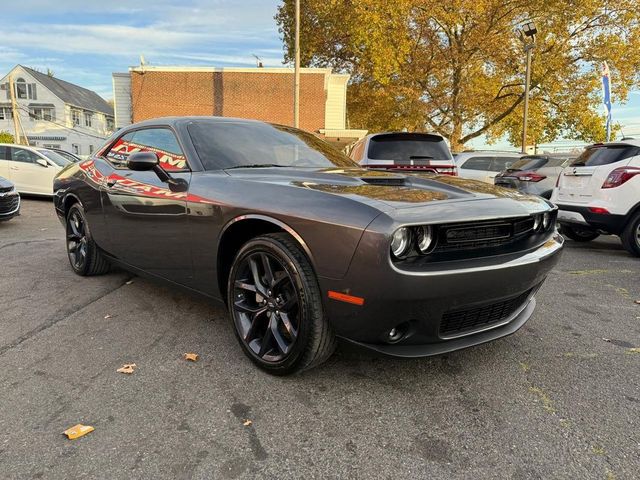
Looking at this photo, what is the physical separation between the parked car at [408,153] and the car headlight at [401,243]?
4.71m

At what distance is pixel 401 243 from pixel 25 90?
54154 mm

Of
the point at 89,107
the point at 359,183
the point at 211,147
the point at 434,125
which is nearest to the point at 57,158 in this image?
the point at 211,147

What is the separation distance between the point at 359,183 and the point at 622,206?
4958 millimetres

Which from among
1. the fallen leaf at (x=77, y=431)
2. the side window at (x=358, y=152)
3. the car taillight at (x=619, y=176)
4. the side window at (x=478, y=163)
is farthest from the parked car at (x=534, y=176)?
the fallen leaf at (x=77, y=431)

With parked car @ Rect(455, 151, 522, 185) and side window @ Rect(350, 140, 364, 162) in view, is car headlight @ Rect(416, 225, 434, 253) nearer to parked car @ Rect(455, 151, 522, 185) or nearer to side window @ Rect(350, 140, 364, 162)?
side window @ Rect(350, 140, 364, 162)

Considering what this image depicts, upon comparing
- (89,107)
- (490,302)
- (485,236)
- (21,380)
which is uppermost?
(89,107)

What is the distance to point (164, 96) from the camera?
25844mm

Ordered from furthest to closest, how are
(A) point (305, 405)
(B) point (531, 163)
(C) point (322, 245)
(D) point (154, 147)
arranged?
(B) point (531, 163), (D) point (154, 147), (A) point (305, 405), (C) point (322, 245)

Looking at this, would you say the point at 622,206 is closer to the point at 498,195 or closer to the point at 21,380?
the point at 498,195

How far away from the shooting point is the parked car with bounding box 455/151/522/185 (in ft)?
38.4

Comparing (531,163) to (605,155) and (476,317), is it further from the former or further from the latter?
(476,317)

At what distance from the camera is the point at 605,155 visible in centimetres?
627

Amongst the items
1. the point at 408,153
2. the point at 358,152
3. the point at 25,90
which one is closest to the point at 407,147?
the point at 408,153

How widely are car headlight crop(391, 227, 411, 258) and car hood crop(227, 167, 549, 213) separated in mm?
113
